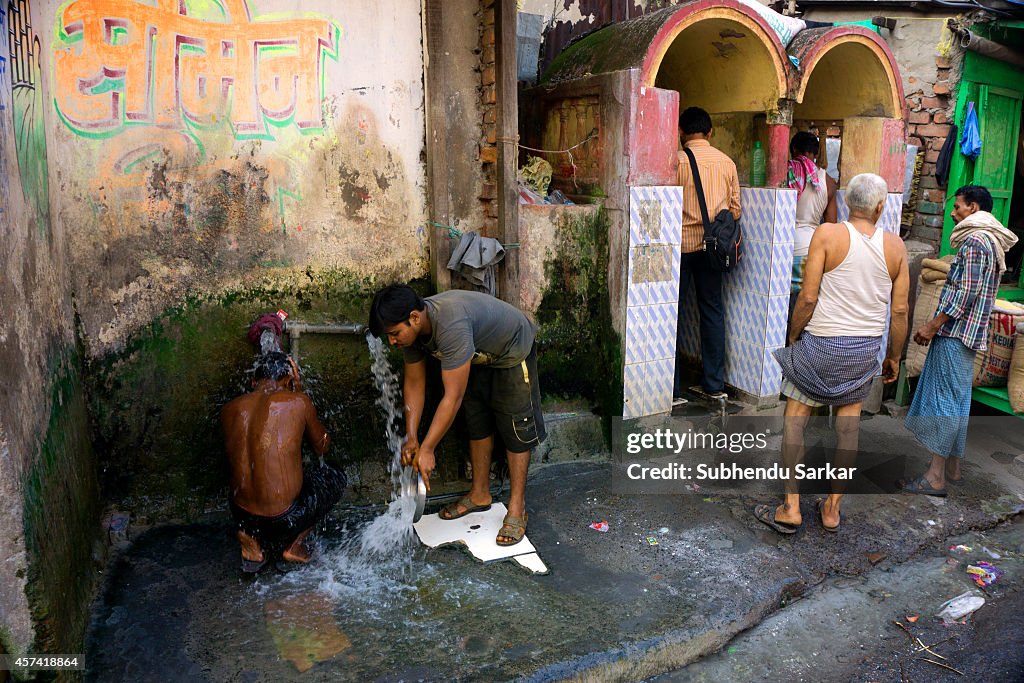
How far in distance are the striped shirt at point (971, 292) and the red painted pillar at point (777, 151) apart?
1.58 metres

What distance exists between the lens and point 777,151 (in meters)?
6.21

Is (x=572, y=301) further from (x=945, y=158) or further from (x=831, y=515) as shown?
(x=945, y=158)

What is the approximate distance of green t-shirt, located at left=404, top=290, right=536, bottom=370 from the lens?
3990mm

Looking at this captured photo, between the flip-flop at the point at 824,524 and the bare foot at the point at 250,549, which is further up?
the bare foot at the point at 250,549

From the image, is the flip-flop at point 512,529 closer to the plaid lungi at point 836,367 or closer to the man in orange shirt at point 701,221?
the plaid lungi at point 836,367

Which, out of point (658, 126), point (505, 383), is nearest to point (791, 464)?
point (505, 383)

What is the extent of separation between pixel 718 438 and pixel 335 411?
2877 millimetres

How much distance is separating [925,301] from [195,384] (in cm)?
547

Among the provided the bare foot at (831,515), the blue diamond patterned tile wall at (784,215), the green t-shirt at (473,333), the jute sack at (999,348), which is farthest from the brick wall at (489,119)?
the jute sack at (999,348)

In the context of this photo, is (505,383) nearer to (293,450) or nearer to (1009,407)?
(293,450)

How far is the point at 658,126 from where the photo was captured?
212 inches

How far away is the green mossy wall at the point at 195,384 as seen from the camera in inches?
175

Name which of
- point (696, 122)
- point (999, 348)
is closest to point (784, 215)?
point (696, 122)

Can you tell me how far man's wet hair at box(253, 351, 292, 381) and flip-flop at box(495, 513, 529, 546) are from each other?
1453 millimetres
